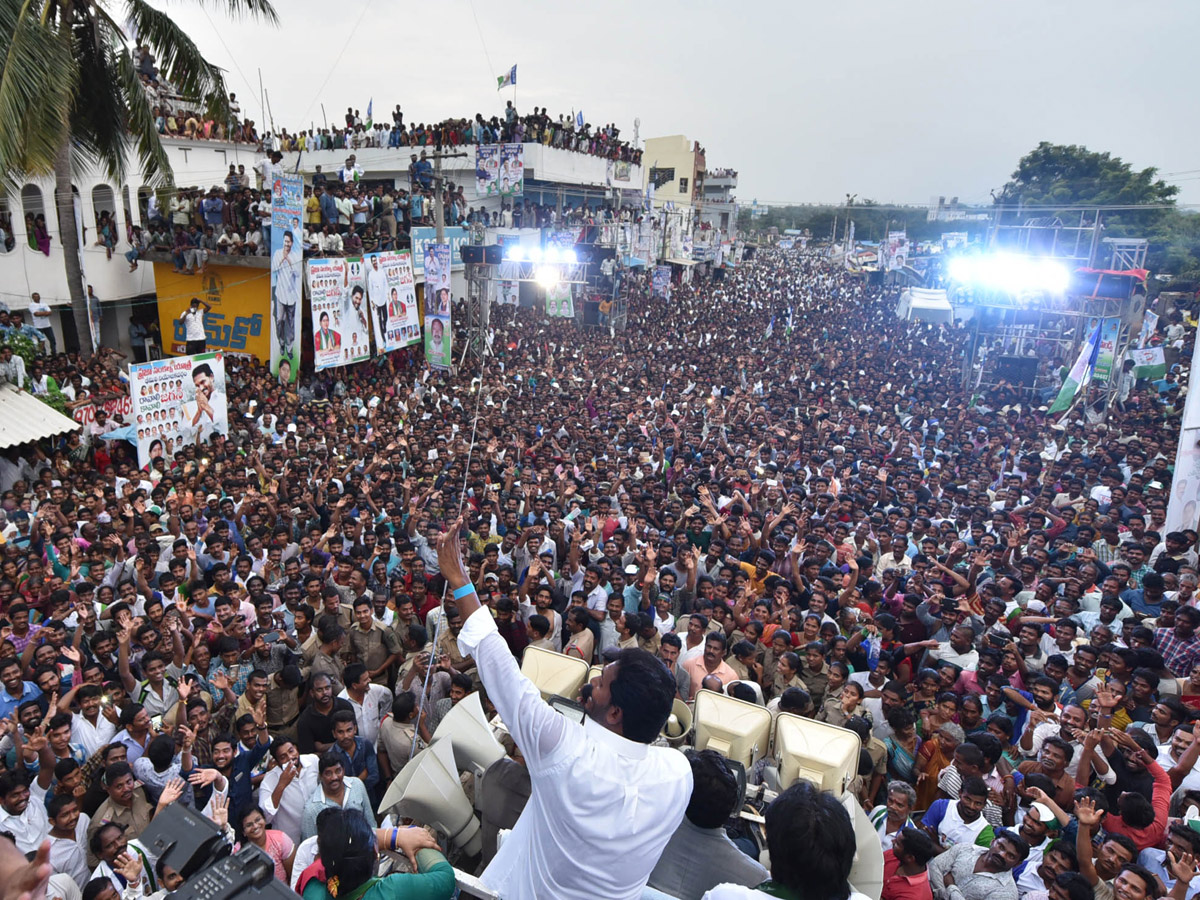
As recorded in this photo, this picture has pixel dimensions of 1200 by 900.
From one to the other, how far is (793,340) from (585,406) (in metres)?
11.8

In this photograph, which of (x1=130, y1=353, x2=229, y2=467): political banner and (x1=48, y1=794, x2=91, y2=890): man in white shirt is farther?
(x1=130, y1=353, x2=229, y2=467): political banner

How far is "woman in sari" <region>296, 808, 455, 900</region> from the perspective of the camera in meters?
2.05

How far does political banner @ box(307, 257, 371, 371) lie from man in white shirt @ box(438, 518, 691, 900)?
12.6 m

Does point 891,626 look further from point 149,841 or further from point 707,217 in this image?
point 707,217

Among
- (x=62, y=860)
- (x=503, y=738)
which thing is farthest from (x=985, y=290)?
(x=62, y=860)

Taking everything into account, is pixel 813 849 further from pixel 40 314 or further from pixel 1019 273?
pixel 1019 273

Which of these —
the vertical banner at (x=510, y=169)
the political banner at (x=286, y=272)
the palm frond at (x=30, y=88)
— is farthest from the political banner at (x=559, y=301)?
the palm frond at (x=30, y=88)

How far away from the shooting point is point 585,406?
13.5 metres

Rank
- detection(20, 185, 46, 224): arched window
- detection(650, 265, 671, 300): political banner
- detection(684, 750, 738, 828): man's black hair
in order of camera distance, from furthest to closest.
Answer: detection(650, 265, 671, 300): political banner, detection(20, 185, 46, 224): arched window, detection(684, 750, 738, 828): man's black hair

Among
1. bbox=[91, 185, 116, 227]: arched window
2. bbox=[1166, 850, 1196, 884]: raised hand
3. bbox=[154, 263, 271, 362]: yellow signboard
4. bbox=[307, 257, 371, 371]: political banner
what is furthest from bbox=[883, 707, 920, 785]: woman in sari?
bbox=[91, 185, 116, 227]: arched window

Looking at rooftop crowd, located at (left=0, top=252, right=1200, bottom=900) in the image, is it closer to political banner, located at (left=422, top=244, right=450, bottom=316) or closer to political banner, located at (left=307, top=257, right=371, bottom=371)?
political banner, located at (left=307, top=257, right=371, bottom=371)

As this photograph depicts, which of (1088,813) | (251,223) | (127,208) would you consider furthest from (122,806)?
(127,208)

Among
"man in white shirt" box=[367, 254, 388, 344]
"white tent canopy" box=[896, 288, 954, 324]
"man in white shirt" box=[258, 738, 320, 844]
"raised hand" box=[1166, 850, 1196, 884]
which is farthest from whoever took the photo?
"white tent canopy" box=[896, 288, 954, 324]

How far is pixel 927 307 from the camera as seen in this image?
2575cm
